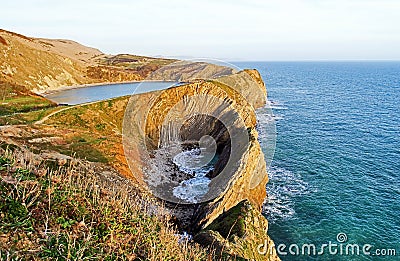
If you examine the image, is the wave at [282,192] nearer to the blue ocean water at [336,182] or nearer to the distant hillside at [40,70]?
the blue ocean water at [336,182]

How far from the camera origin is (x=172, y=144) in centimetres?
4288

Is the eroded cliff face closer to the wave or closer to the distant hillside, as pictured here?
the wave

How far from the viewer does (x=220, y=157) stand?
3600 centimetres

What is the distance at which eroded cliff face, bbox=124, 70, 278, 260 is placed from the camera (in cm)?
1510

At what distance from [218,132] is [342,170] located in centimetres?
1627

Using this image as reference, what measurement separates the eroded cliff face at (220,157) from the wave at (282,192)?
4.37 feet

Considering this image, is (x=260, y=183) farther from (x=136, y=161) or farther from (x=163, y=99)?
(x=163, y=99)

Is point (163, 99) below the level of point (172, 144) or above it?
above

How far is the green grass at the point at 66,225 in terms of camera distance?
22.2ft

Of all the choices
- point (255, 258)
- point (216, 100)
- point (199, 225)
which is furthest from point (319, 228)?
point (216, 100)

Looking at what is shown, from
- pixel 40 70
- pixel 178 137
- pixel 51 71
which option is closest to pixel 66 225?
pixel 178 137

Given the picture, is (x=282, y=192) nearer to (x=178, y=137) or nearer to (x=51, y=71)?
(x=178, y=137)

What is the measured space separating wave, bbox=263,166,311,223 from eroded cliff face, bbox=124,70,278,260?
4.37ft

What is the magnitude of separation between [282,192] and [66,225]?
27.1 m
